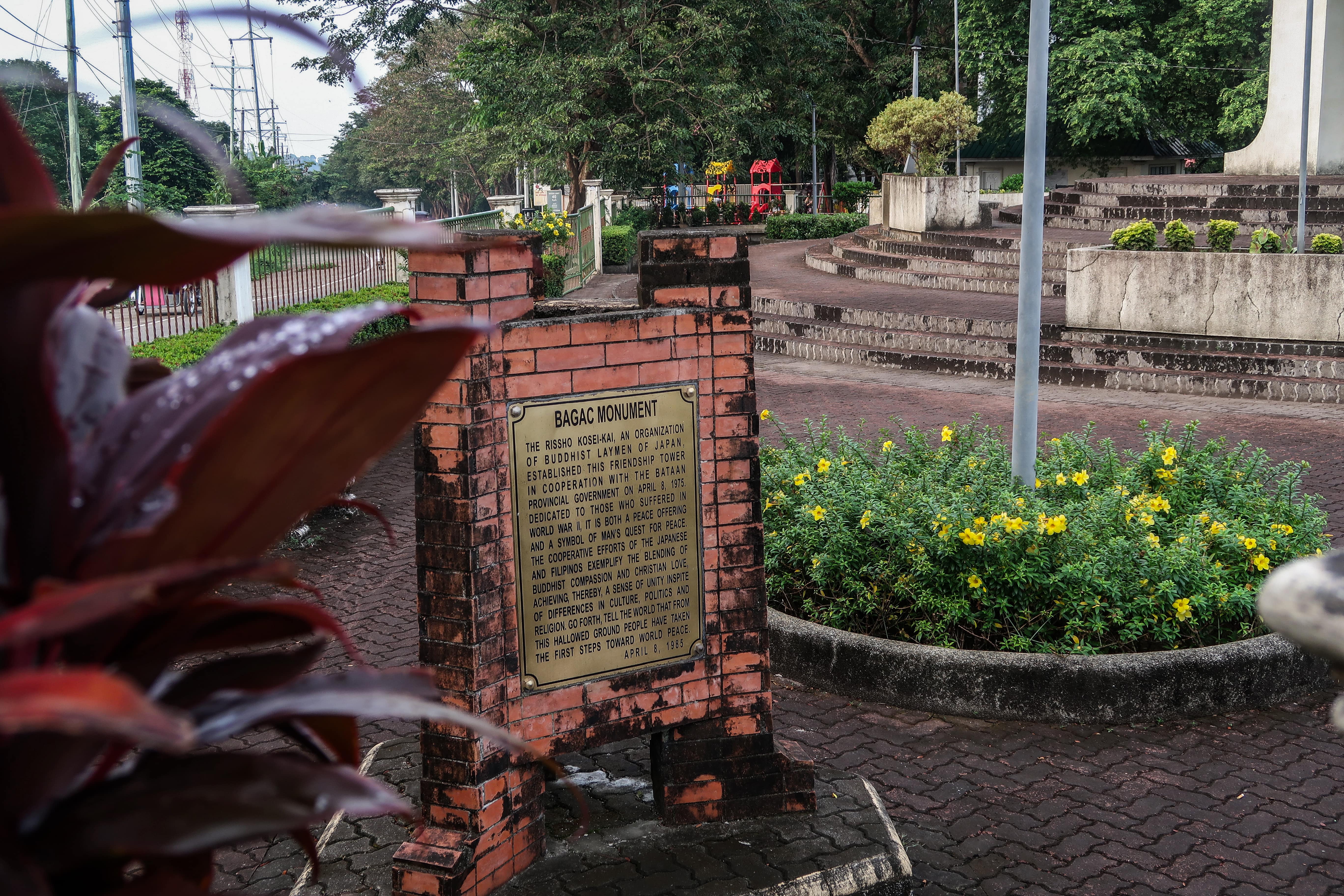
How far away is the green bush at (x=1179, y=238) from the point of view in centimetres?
1298

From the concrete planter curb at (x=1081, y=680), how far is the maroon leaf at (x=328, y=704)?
4.41m

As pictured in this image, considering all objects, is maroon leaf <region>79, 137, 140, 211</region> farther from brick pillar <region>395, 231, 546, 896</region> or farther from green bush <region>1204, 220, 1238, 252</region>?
green bush <region>1204, 220, 1238, 252</region>

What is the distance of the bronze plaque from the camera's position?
3.47 metres

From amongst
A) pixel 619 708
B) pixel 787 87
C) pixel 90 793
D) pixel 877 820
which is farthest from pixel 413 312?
pixel 787 87

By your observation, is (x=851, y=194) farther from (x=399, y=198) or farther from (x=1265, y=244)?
(x=1265, y=244)

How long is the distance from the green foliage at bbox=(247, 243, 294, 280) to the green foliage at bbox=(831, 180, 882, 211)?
2971 centimetres

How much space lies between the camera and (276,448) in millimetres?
873

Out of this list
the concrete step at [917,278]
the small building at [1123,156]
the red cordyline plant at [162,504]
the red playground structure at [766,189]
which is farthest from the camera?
the small building at [1123,156]

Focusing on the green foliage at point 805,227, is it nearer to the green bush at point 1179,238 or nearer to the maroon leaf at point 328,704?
the green bush at point 1179,238

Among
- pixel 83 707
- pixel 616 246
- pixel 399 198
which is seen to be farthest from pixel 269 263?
pixel 616 246

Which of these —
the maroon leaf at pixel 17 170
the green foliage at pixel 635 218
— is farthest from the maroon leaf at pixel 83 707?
the green foliage at pixel 635 218

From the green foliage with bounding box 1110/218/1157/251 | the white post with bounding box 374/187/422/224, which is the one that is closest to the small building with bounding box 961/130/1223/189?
the white post with bounding box 374/187/422/224

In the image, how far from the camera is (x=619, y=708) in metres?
3.66

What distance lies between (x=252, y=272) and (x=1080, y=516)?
8289 millimetres
